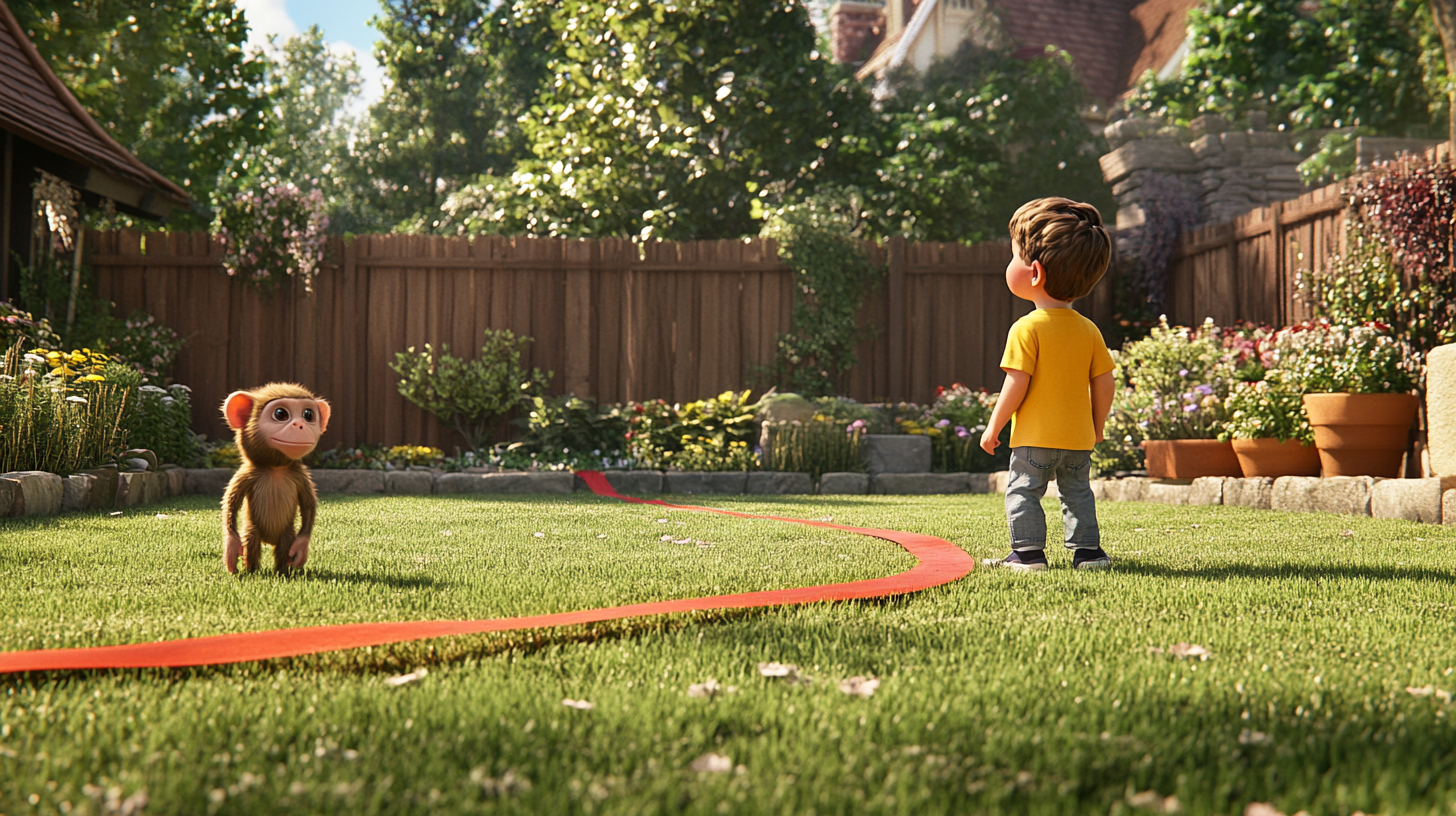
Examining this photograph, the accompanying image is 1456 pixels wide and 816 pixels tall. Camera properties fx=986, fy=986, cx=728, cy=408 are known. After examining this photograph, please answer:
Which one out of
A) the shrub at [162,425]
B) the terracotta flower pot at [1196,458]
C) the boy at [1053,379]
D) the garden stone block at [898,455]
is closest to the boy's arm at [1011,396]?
the boy at [1053,379]

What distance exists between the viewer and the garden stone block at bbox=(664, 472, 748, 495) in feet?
26.1

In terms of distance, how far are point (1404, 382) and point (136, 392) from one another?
8.13 m

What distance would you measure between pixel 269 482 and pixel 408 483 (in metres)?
4.65

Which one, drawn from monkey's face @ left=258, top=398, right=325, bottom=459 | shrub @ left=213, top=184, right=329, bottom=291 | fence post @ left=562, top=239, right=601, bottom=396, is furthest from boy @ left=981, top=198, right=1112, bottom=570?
shrub @ left=213, top=184, right=329, bottom=291

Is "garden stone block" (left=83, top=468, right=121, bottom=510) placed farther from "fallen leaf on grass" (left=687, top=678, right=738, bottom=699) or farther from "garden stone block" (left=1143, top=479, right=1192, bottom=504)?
"garden stone block" (left=1143, top=479, right=1192, bottom=504)

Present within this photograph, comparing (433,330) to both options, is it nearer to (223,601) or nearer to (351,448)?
(351,448)

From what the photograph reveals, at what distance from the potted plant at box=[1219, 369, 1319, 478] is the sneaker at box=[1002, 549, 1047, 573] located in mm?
3584

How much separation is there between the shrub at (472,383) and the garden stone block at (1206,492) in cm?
584

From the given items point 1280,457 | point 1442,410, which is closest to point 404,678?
point 1442,410

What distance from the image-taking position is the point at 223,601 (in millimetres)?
2582

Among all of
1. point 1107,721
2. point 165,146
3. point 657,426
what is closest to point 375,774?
point 1107,721

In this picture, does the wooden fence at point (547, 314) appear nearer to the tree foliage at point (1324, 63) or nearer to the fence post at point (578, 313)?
the fence post at point (578, 313)

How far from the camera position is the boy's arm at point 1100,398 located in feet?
11.6

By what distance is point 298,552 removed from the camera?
3.07 m
